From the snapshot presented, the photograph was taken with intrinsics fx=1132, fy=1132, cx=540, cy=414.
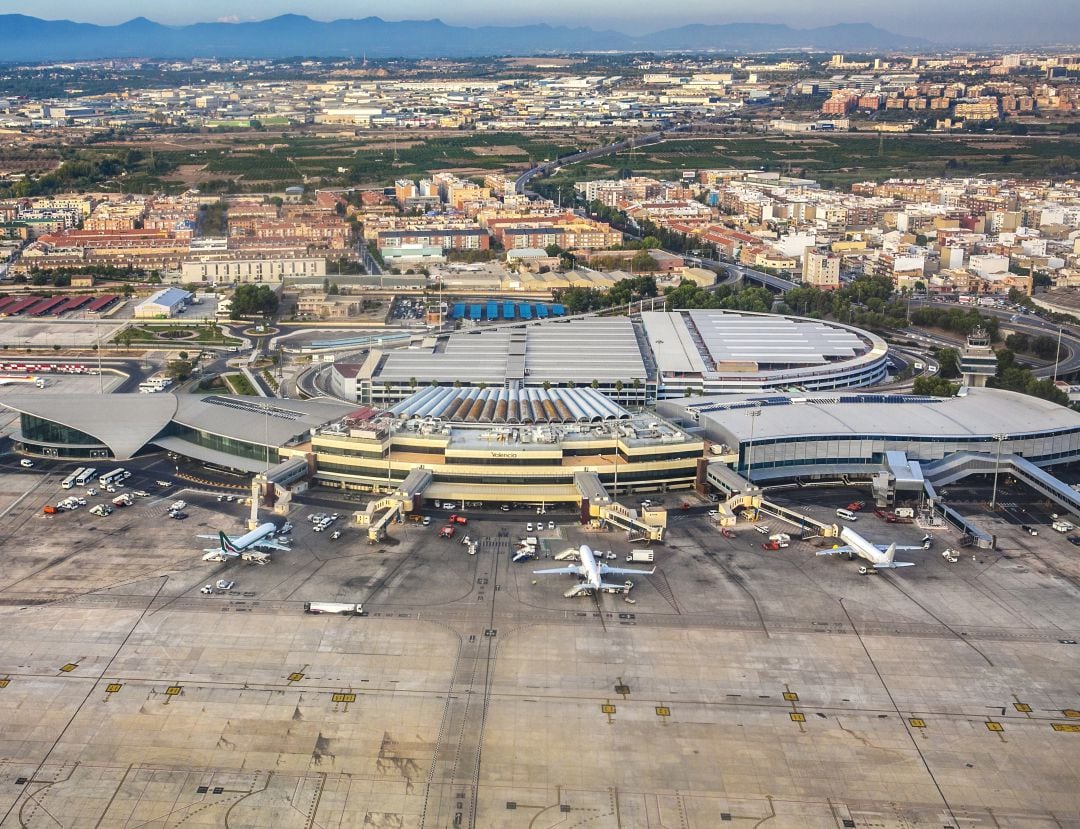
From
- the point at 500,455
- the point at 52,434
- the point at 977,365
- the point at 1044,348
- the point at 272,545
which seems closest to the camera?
the point at 272,545

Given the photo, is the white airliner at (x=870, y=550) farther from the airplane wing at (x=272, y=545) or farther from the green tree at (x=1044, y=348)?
the green tree at (x=1044, y=348)

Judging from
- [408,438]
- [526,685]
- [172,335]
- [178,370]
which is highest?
[408,438]

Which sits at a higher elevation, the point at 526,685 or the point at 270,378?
the point at 526,685

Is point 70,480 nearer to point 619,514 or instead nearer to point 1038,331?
point 619,514

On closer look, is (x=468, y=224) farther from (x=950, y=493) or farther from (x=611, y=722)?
(x=611, y=722)

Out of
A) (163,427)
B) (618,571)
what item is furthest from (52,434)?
(618,571)

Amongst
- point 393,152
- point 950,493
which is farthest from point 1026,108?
point 950,493
